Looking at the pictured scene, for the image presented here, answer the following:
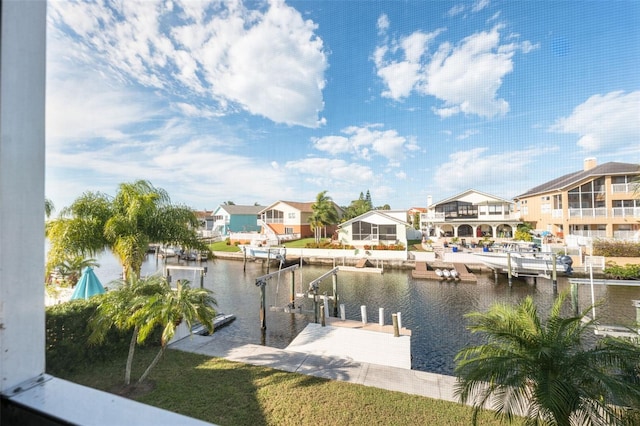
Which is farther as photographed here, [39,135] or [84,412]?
[39,135]

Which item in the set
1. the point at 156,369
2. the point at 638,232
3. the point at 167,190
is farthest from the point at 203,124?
the point at 638,232

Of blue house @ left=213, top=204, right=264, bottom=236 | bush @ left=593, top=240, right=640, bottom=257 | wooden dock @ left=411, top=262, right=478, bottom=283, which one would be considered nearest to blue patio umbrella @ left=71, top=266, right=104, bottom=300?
wooden dock @ left=411, top=262, right=478, bottom=283

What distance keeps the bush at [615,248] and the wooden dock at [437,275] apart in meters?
7.56

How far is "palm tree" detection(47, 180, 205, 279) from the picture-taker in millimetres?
5875

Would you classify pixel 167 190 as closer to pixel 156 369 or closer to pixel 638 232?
pixel 156 369

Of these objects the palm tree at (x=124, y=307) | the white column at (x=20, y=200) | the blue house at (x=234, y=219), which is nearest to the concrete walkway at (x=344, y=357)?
the palm tree at (x=124, y=307)

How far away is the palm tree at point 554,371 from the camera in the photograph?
2.96 metres

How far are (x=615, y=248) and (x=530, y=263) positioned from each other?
494 cm

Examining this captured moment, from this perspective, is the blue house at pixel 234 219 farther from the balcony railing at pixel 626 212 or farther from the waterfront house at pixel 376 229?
the balcony railing at pixel 626 212

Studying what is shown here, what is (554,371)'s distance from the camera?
3.25m

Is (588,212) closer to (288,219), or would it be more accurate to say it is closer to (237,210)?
(288,219)

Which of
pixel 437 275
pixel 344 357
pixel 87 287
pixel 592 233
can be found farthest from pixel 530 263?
pixel 87 287

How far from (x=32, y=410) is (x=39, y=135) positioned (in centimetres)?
61

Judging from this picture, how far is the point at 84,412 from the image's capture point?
54 cm
